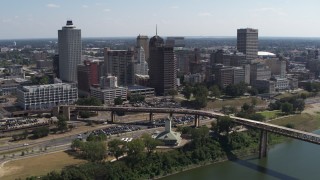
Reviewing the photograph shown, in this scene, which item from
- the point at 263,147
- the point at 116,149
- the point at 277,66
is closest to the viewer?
the point at 116,149

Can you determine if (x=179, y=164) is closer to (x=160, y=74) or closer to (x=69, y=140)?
(x=69, y=140)

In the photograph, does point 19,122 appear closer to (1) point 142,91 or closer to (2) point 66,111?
(2) point 66,111

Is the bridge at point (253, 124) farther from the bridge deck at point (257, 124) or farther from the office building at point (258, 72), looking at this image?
the office building at point (258, 72)

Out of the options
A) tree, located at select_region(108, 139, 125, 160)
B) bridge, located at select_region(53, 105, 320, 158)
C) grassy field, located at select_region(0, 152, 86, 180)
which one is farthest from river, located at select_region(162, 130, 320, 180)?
grassy field, located at select_region(0, 152, 86, 180)

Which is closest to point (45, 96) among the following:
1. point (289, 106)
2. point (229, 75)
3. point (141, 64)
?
point (289, 106)

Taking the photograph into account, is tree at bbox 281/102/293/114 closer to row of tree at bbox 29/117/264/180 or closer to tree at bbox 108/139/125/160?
row of tree at bbox 29/117/264/180

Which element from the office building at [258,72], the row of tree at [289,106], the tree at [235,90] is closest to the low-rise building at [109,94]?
the tree at [235,90]
